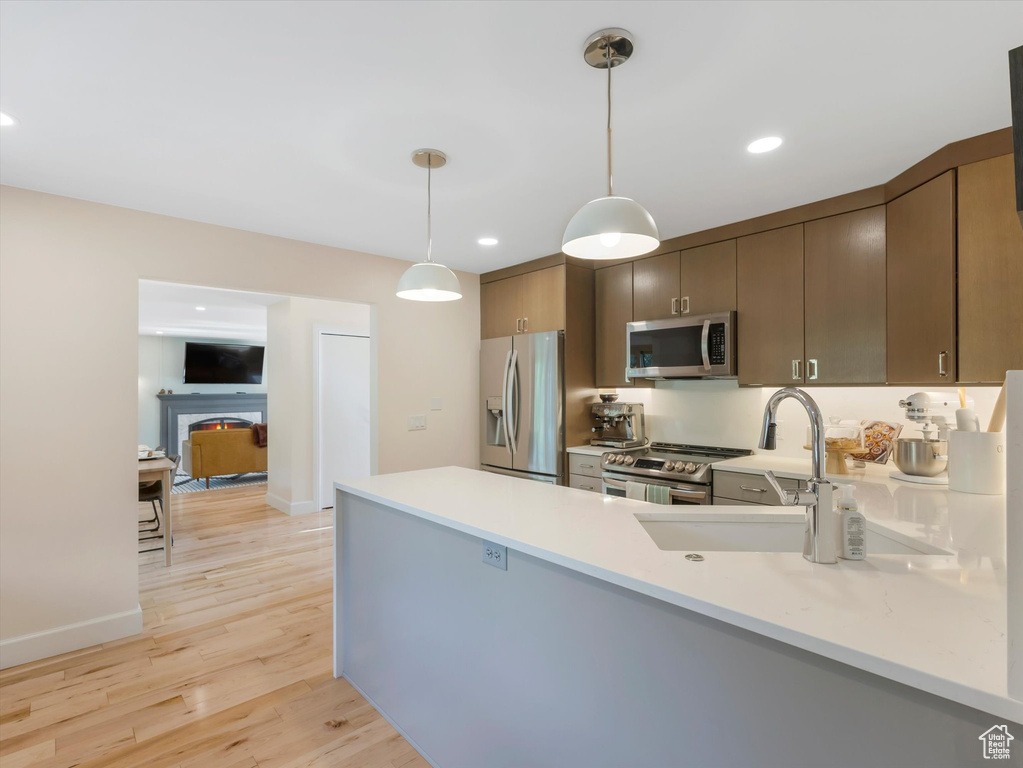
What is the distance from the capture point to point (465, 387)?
14.9 feet

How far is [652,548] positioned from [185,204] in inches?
Answer: 116

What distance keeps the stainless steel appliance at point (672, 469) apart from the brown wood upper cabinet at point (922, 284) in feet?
3.58

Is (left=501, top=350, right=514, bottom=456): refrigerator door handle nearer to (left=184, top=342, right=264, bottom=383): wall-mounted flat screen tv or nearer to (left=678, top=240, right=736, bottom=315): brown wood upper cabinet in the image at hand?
(left=678, top=240, right=736, bottom=315): brown wood upper cabinet

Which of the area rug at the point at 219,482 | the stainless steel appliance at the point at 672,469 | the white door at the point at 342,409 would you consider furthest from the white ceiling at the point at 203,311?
the stainless steel appliance at the point at 672,469

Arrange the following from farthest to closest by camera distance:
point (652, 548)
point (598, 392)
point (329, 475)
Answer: point (329, 475) → point (598, 392) → point (652, 548)

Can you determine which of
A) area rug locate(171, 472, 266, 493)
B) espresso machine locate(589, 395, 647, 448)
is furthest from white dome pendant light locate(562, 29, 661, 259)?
area rug locate(171, 472, 266, 493)

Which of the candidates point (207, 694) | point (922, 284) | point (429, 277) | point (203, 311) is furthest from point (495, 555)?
point (203, 311)

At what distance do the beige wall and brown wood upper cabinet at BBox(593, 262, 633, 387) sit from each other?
8.43 ft

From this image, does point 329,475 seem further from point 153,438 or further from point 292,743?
point 153,438

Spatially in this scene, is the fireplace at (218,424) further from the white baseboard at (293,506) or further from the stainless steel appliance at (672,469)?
the stainless steel appliance at (672,469)

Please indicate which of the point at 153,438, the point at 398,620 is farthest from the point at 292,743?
the point at 153,438

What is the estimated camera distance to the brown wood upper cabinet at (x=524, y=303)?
395 cm

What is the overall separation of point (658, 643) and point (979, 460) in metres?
1.79

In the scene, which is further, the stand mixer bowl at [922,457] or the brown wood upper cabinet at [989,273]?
the stand mixer bowl at [922,457]
